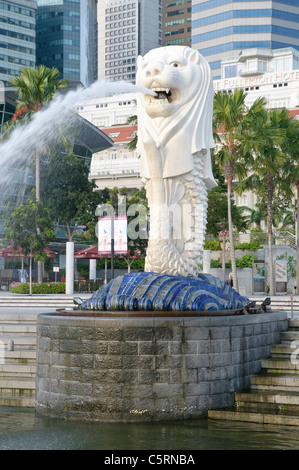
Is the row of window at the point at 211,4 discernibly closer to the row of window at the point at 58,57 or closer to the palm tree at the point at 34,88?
the row of window at the point at 58,57

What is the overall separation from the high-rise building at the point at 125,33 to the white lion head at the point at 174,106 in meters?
161

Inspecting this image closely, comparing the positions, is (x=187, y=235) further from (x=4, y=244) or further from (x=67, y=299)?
(x=4, y=244)

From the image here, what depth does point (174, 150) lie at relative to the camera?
567 inches

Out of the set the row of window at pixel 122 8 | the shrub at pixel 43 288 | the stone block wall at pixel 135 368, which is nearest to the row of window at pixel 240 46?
the row of window at pixel 122 8

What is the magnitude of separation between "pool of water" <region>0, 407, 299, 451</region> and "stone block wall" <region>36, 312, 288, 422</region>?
27cm

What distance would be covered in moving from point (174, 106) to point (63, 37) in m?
132

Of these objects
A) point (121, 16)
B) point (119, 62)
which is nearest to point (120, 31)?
point (121, 16)

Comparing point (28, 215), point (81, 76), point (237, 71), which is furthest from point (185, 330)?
point (81, 76)

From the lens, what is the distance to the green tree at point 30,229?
3403 centimetres

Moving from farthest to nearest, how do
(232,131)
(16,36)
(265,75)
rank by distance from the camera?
(16,36) → (265,75) → (232,131)

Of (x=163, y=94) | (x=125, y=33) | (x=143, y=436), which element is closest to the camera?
(x=143, y=436)

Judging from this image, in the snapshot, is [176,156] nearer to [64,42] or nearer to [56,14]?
[64,42]

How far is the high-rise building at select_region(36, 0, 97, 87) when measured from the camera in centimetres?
14000

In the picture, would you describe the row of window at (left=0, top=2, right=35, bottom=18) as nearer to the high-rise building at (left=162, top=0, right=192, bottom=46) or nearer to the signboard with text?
the high-rise building at (left=162, top=0, right=192, bottom=46)
